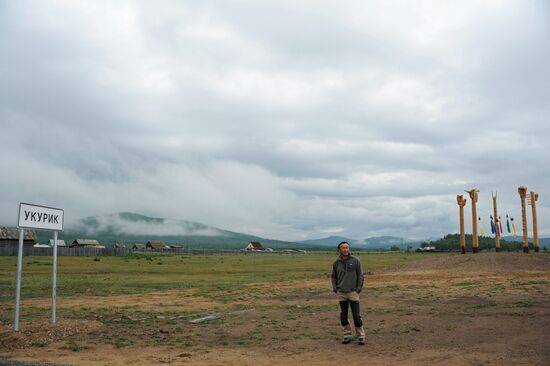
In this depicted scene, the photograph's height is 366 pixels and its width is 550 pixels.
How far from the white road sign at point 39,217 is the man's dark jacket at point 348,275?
707 cm

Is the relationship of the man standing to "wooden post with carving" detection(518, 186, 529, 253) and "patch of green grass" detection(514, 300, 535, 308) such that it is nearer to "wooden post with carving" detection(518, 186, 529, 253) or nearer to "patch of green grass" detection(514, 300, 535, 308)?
"patch of green grass" detection(514, 300, 535, 308)

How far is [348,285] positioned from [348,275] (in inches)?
8.0

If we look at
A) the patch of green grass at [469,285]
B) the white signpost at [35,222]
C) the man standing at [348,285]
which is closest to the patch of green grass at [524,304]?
the patch of green grass at [469,285]

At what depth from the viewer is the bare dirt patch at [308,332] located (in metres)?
9.20

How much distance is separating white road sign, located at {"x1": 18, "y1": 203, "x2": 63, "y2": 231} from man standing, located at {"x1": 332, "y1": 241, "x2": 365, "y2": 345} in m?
7.09

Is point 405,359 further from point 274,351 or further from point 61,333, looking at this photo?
point 61,333

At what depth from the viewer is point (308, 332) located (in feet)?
39.4

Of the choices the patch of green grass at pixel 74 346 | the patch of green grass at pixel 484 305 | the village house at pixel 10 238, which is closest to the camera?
the patch of green grass at pixel 74 346

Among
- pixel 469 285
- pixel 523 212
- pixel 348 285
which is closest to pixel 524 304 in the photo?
pixel 348 285

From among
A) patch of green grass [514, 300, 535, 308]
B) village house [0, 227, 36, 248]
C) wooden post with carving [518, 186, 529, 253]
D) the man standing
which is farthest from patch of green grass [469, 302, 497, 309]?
village house [0, 227, 36, 248]

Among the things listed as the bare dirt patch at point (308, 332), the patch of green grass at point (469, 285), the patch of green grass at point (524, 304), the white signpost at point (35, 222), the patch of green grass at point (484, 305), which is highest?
the white signpost at point (35, 222)

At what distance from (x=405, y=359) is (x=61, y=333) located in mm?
7600

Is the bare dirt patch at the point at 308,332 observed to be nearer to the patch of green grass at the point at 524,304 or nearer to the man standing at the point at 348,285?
the patch of green grass at the point at 524,304

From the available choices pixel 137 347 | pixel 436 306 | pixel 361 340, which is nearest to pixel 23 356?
pixel 137 347
